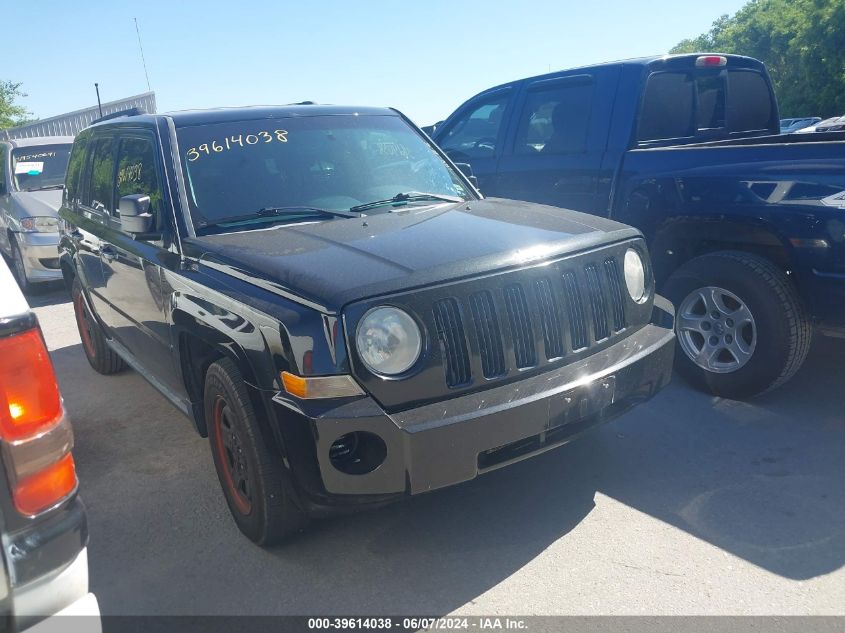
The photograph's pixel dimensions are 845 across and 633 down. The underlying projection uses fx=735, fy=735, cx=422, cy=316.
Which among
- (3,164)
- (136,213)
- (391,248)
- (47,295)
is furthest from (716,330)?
(3,164)

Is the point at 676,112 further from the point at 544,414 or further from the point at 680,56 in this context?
the point at 544,414

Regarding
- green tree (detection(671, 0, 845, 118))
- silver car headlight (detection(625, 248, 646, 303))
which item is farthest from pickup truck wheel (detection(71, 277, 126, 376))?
green tree (detection(671, 0, 845, 118))

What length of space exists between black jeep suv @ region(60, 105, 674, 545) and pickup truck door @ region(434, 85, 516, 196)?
5.55ft

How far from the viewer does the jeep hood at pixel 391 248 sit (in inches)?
108

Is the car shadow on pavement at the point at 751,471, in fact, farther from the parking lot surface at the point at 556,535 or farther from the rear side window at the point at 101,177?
the rear side window at the point at 101,177

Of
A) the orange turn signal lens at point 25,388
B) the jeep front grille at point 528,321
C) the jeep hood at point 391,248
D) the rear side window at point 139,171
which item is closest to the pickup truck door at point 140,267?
the rear side window at point 139,171

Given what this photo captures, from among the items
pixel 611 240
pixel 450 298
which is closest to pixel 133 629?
pixel 450 298

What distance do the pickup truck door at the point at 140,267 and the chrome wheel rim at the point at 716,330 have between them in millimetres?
3017

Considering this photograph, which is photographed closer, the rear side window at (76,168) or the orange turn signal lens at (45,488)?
the orange turn signal lens at (45,488)

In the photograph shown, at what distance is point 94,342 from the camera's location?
18.7 feet

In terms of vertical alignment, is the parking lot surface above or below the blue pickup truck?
below

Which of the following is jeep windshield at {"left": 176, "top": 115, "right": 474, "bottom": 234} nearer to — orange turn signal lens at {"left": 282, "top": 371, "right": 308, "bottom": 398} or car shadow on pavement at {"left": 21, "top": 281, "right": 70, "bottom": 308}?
orange turn signal lens at {"left": 282, "top": 371, "right": 308, "bottom": 398}

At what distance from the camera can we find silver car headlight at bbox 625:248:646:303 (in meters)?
3.42

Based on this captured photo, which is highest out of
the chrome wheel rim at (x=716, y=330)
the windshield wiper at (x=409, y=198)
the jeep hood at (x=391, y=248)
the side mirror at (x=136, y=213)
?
the side mirror at (x=136, y=213)
